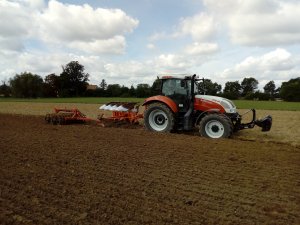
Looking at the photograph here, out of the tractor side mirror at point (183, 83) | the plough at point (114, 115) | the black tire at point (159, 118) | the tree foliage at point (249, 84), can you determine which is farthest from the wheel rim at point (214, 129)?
the tree foliage at point (249, 84)

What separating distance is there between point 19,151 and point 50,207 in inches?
167

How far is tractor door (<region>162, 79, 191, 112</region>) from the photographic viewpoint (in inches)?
520

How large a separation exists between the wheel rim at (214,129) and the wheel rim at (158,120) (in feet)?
5.63

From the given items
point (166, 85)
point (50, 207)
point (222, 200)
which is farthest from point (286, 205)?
point (166, 85)

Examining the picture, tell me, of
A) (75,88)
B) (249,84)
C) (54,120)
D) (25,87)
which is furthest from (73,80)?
(54,120)

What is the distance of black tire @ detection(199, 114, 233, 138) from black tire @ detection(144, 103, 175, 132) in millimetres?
1288

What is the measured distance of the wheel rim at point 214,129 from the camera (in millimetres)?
12391

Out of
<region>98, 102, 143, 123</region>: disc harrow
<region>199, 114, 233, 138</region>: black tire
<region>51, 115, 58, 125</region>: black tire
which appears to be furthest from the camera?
<region>51, 115, 58, 125</region>: black tire

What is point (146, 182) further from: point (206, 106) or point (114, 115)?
point (114, 115)

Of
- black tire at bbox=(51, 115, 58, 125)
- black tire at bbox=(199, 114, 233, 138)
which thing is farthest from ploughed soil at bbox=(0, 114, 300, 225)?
black tire at bbox=(51, 115, 58, 125)

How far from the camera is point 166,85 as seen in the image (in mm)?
13648

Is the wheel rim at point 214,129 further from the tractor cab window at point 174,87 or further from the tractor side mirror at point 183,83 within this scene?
the tractor side mirror at point 183,83

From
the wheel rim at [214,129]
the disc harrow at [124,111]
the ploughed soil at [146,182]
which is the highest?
the disc harrow at [124,111]

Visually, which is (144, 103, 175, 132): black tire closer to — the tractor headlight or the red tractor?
the red tractor
